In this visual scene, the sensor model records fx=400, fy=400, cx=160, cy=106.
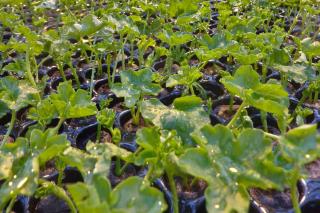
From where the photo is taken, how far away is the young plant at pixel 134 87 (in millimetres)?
1117

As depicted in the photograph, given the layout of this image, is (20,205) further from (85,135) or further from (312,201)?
(312,201)

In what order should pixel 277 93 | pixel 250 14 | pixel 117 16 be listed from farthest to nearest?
pixel 250 14
pixel 117 16
pixel 277 93

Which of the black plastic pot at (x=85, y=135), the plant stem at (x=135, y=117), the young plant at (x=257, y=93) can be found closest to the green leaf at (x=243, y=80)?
the young plant at (x=257, y=93)

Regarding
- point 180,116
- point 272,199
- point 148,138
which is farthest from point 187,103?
point 272,199

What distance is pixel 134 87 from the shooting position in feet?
3.78

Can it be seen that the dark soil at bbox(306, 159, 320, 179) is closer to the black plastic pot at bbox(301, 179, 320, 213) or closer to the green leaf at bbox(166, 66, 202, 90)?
the black plastic pot at bbox(301, 179, 320, 213)

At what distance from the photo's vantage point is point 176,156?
79 centimetres

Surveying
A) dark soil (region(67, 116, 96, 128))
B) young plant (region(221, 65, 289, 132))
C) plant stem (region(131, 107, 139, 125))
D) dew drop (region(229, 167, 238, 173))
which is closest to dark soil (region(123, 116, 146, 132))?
plant stem (region(131, 107, 139, 125))

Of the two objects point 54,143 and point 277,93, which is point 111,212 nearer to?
point 54,143

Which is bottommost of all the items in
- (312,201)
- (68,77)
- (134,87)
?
(68,77)

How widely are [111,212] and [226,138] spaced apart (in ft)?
0.97

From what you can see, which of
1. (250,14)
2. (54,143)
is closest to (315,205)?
(54,143)

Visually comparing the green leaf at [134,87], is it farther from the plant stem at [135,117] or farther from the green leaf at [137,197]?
the green leaf at [137,197]

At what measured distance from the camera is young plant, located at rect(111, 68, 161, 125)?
1117 mm
